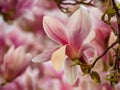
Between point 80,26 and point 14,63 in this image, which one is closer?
point 80,26

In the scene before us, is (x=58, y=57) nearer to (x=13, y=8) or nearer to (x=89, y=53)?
(x=89, y=53)

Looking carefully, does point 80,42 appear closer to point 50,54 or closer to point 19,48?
point 50,54

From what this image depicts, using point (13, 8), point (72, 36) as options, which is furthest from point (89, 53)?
point (13, 8)

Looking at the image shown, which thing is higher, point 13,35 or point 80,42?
point 80,42

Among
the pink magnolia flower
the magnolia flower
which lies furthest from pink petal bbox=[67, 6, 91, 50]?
the pink magnolia flower

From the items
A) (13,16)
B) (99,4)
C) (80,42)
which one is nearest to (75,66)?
(80,42)

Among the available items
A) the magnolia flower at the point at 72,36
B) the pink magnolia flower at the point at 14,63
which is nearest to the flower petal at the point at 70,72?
the magnolia flower at the point at 72,36

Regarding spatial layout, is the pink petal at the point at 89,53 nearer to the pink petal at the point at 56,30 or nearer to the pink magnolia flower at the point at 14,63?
the pink petal at the point at 56,30
